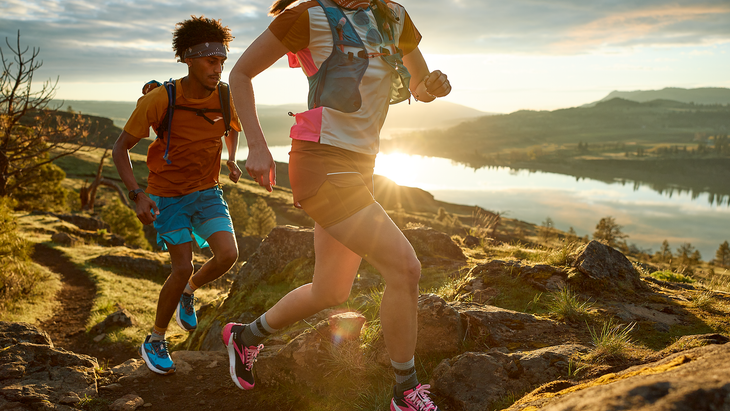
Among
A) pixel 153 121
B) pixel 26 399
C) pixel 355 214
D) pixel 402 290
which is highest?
pixel 153 121

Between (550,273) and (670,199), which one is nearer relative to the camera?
(550,273)

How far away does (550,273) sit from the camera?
15.1 ft

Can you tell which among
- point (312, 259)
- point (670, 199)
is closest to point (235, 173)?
point (312, 259)

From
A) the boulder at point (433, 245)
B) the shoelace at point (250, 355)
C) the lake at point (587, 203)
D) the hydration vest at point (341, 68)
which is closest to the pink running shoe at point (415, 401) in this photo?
the shoelace at point (250, 355)

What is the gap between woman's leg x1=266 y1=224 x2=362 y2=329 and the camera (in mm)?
2602

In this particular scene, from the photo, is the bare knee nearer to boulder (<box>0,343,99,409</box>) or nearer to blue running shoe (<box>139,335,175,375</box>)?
blue running shoe (<box>139,335,175,375</box>)

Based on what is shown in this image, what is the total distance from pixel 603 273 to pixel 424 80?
Answer: 3.06 meters

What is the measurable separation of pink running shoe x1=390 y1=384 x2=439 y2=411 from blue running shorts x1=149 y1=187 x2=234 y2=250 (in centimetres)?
232

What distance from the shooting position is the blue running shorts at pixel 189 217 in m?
3.90

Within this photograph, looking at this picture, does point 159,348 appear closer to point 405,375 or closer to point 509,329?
point 405,375

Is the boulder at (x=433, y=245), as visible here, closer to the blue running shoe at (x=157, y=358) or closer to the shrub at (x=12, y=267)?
the blue running shoe at (x=157, y=358)

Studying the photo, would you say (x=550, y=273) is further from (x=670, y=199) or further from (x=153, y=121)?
(x=670, y=199)

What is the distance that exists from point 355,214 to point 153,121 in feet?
8.36

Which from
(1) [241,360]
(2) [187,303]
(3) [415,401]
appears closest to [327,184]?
(3) [415,401]
